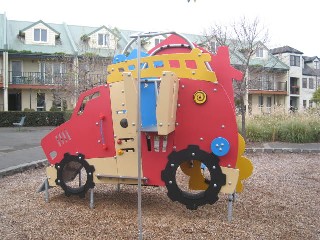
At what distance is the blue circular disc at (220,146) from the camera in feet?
13.7

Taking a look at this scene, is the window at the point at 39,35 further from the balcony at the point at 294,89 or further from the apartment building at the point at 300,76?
the balcony at the point at 294,89

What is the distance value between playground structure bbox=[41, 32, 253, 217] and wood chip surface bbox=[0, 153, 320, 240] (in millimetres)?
325

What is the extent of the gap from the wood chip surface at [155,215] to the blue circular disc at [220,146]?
81cm

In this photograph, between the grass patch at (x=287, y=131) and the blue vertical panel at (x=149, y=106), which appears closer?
the blue vertical panel at (x=149, y=106)

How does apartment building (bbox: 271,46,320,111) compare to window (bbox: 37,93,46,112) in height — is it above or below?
above

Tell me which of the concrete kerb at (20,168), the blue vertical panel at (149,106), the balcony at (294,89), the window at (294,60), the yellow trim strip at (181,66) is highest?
the window at (294,60)

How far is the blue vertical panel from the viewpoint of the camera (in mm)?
4164

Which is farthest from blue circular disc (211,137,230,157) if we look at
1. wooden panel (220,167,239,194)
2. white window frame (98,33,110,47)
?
white window frame (98,33,110,47)

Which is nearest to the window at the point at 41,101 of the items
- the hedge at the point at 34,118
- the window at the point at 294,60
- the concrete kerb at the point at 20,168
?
the hedge at the point at 34,118

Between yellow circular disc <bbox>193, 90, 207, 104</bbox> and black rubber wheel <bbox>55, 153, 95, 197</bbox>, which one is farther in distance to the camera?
black rubber wheel <bbox>55, 153, 95, 197</bbox>

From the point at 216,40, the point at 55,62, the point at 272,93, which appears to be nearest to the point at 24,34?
the point at 55,62

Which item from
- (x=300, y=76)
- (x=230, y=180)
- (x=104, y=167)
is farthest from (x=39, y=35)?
(x=230, y=180)

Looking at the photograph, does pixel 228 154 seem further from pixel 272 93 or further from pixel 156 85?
pixel 272 93

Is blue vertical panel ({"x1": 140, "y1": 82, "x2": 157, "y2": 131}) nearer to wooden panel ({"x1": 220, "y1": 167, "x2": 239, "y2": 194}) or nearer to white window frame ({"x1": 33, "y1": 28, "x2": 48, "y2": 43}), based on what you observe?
wooden panel ({"x1": 220, "y1": 167, "x2": 239, "y2": 194})
